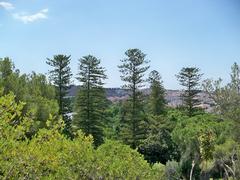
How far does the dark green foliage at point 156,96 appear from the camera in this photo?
35.8m

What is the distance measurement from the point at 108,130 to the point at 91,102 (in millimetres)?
6115

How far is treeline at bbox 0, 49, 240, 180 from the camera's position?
5852 mm

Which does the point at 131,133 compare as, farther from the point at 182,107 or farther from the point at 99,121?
the point at 182,107

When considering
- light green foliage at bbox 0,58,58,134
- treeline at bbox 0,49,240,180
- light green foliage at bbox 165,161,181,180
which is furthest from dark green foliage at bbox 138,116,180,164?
light green foliage at bbox 0,58,58,134

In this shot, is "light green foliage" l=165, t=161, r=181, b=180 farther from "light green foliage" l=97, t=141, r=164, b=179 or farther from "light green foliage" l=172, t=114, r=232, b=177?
"light green foliage" l=97, t=141, r=164, b=179

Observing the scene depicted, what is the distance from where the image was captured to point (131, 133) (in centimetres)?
3069

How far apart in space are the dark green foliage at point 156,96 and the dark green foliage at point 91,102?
5999mm

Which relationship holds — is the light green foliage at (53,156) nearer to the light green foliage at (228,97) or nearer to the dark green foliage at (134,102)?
the light green foliage at (228,97)

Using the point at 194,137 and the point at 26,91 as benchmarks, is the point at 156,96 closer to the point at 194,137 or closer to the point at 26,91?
the point at 194,137

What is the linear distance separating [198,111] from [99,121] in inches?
452

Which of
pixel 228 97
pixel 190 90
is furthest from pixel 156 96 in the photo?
pixel 228 97

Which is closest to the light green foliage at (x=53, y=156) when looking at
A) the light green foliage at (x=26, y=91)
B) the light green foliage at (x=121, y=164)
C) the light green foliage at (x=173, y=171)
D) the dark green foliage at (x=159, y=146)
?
the light green foliage at (x=121, y=164)

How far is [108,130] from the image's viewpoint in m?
35.6

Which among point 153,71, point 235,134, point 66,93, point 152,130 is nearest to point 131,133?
point 152,130
